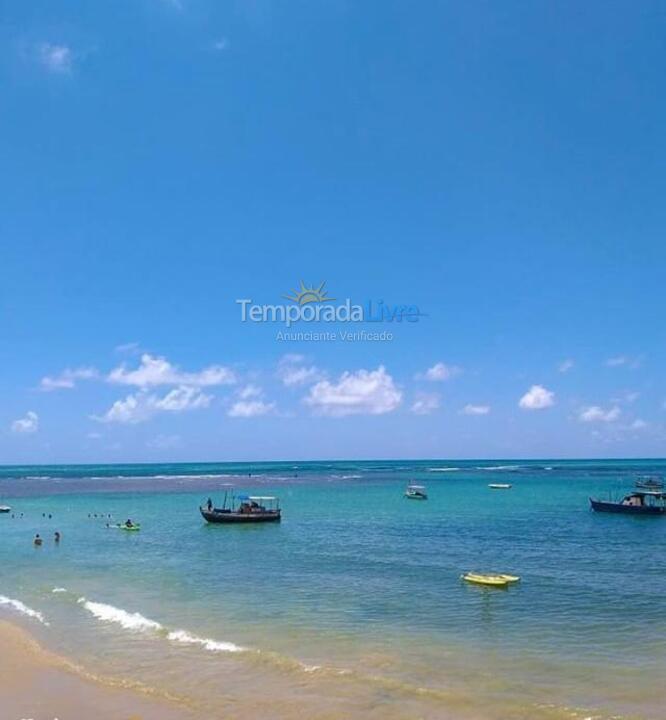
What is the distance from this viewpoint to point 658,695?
17812 millimetres

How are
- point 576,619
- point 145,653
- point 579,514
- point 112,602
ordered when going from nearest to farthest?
point 145,653 < point 576,619 < point 112,602 < point 579,514

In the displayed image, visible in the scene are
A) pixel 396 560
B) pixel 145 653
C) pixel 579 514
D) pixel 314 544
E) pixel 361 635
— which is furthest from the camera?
pixel 579 514

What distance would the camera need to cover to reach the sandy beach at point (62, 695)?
1667 cm

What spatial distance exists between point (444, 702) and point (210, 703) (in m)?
6.04

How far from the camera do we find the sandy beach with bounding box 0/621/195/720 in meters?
16.7

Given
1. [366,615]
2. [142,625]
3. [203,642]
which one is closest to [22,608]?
[142,625]

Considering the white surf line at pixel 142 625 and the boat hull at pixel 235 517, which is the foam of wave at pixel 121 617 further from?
the boat hull at pixel 235 517

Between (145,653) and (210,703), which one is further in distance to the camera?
(145,653)

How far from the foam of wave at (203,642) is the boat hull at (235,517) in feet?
118

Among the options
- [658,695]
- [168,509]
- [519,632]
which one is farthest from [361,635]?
[168,509]

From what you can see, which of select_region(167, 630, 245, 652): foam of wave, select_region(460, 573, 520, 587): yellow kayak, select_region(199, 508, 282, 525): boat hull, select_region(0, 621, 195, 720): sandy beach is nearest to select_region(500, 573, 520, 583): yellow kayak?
select_region(460, 573, 520, 587): yellow kayak

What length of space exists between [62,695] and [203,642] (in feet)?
18.1

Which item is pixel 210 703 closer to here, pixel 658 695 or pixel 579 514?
pixel 658 695

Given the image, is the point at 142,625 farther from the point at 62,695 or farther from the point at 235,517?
the point at 235,517
